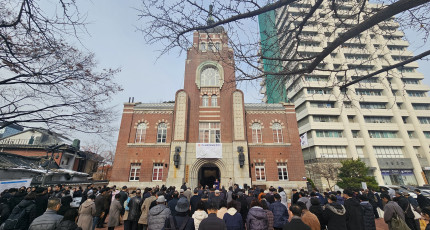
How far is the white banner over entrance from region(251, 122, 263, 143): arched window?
4.43 metres

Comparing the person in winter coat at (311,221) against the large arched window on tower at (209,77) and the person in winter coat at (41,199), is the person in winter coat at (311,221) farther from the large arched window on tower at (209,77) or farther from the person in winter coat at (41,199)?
the large arched window on tower at (209,77)

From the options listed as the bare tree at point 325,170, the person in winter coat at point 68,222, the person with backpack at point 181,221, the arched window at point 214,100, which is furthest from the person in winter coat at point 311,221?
the bare tree at point 325,170

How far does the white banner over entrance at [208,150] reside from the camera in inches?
752

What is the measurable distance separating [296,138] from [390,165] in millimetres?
23814

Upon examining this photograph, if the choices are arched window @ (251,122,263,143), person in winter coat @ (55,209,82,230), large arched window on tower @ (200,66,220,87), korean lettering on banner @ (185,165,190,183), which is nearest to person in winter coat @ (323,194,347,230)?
person in winter coat @ (55,209,82,230)

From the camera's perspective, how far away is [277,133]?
21312 mm

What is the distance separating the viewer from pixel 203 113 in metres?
21.4

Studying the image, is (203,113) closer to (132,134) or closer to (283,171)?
(132,134)

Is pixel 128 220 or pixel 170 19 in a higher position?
pixel 170 19

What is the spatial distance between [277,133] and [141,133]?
15.9 meters

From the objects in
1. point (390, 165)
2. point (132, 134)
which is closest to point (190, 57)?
point (132, 134)

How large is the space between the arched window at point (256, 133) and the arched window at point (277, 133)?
1688mm

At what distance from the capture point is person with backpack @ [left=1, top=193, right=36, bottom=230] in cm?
443

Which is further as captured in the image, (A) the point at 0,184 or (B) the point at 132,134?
(B) the point at 132,134
